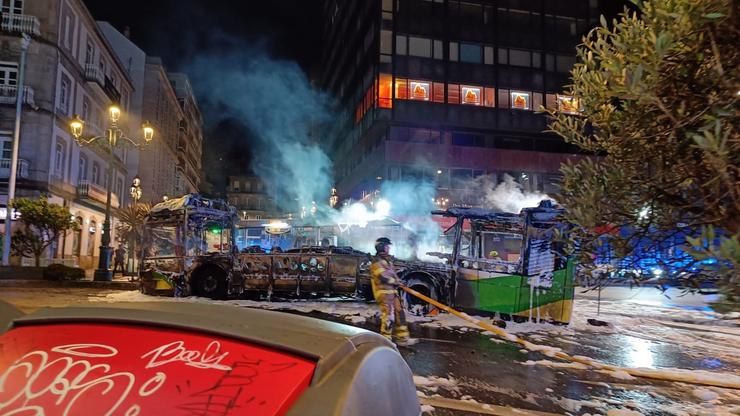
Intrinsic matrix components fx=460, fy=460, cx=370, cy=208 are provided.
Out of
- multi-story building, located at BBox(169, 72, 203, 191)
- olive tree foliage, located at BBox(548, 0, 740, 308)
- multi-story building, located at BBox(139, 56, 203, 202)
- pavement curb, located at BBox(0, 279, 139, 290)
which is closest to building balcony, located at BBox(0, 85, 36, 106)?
pavement curb, located at BBox(0, 279, 139, 290)

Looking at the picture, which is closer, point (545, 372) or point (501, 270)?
point (545, 372)

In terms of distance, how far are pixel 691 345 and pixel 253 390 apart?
1050 centimetres

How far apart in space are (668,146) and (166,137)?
5336 centimetres

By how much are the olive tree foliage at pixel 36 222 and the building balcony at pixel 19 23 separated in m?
11.2

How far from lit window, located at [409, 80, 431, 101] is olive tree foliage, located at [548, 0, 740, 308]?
34256 mm

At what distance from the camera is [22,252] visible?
68.9 ft

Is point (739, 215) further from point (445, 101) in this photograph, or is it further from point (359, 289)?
point (445, 101)

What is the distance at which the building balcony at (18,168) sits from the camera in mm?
24531

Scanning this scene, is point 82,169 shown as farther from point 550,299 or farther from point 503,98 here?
point 503,98

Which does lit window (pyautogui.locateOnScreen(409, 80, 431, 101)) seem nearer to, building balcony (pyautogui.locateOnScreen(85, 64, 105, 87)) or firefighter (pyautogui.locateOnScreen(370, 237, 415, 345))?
building balcony (pyautogui.locateOnScreen(85, 64, 105, 87))

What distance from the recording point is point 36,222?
20.2 meters

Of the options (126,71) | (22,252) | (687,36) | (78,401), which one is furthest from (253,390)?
(126,71)

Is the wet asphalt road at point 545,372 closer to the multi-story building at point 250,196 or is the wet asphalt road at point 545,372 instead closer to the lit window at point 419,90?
the lit window at point 419,90

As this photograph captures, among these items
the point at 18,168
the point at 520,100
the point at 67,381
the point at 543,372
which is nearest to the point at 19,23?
the point at 18,168
